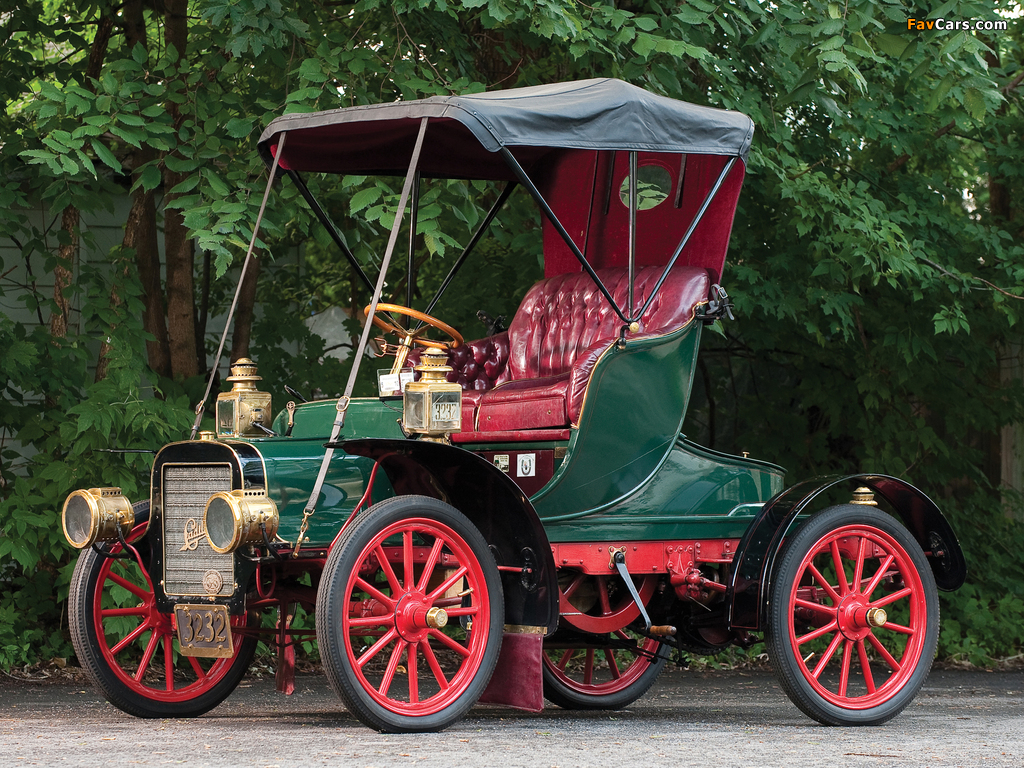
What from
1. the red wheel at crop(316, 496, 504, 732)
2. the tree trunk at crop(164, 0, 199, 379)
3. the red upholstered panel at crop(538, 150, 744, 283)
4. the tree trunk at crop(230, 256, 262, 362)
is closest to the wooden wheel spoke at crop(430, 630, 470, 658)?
the red wheel at crop(316, 496, 504, 732)

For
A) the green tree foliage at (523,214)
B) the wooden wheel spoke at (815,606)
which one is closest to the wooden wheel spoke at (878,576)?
the wooden wheel spoke at (815,606)

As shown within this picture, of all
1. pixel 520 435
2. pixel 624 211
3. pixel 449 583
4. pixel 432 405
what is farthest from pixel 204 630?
pixel 624 211

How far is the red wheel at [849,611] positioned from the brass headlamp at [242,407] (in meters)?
2.23

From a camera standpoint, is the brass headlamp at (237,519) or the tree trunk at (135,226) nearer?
the brass headlamp at (237,519)

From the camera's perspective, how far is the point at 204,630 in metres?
4.80

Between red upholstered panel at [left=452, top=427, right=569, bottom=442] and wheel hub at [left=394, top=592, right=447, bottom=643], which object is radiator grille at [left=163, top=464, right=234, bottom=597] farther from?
red upholstered panel at [left=452, top=427, right=569, bottom=442]

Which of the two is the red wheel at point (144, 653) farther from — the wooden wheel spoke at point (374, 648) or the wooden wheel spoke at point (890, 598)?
the wooden wheel spoke at point (890, 598)

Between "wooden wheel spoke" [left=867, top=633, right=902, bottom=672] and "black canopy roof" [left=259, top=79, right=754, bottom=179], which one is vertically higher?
"black canopy roof" [left=259, top=79, right=754, bottom=179]

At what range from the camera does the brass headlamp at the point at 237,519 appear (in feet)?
14.6

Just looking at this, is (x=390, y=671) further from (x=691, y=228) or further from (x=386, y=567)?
(x=691, y=228)

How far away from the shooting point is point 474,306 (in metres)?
9.27

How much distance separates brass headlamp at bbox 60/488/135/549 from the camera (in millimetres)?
4992

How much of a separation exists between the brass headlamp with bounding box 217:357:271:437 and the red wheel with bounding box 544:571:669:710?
1.45 meters

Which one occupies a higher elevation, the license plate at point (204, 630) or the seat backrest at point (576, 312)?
the seat backrest at point (576, 312)
